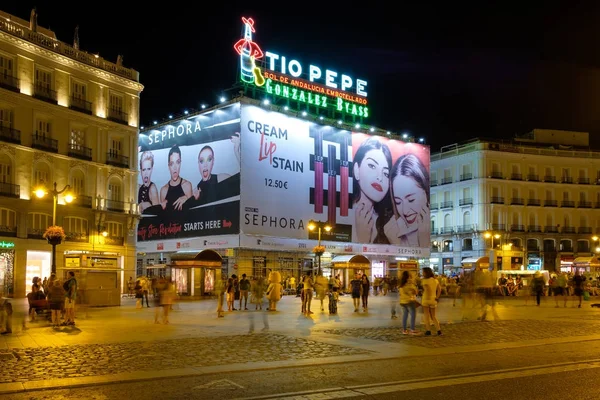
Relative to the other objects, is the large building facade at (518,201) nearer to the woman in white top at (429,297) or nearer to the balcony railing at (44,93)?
the balcony railing at (44,93)

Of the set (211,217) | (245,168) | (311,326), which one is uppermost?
(245,168)

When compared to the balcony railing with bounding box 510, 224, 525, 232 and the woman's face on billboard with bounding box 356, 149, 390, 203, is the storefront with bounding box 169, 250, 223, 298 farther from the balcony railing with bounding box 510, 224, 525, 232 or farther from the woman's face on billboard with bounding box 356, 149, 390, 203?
the balcony railing with bounding box 510, 224, 525, 232

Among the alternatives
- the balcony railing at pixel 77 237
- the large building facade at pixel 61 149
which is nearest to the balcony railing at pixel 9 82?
the large building facade at pixel 61 149

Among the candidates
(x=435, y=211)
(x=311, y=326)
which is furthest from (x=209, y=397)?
(x=435, y=211)

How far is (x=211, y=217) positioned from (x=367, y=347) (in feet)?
136

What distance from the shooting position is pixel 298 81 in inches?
2363

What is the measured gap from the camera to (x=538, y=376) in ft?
34.9

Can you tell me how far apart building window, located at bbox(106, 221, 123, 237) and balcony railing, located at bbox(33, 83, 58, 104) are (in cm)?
956

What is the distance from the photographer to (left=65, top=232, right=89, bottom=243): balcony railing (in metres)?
44.2

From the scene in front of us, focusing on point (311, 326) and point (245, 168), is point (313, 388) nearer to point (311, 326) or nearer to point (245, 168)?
point (311, 326)

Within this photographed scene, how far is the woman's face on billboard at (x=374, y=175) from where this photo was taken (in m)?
62.4

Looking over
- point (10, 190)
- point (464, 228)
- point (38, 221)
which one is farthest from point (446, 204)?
point (10, 190)

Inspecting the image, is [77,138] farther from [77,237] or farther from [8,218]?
[8,218]

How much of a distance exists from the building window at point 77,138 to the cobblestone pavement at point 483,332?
32.6 m
